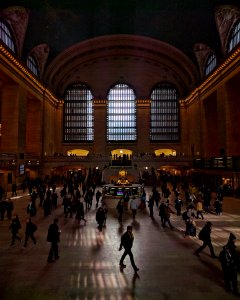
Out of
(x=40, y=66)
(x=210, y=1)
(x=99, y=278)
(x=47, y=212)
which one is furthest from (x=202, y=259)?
(x=40, y=66)

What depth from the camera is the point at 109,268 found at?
23.8 ft

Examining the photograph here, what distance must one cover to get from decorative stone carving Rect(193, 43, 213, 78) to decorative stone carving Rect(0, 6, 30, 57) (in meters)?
19.1

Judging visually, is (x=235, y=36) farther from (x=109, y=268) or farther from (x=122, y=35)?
(x=109, y=268)

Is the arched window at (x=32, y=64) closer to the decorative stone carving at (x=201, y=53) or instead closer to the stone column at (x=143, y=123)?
the stone column at (x=143, y=123)

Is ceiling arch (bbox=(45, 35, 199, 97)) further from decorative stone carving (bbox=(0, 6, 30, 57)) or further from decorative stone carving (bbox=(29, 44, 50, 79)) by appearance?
decorative stone carving (bbox=(0, 6, 30, 57))

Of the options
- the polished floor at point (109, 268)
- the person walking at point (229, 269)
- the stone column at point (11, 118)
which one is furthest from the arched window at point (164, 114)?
the person walking at point (229, 269)

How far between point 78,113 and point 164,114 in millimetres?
12792

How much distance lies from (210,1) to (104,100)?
779 inches

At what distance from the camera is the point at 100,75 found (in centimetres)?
4381

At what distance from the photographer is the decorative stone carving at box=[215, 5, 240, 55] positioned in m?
26.7

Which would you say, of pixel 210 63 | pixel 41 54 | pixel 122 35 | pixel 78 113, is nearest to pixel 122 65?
pixel 122 35

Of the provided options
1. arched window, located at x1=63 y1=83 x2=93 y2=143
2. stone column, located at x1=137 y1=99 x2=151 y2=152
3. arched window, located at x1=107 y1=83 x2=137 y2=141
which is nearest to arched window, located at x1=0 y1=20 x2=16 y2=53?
arched window, located at x1=63 y1=83 x2=93 y2=143

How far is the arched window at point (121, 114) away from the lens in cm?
4434

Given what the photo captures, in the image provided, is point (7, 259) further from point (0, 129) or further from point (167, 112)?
point (167, 112)
